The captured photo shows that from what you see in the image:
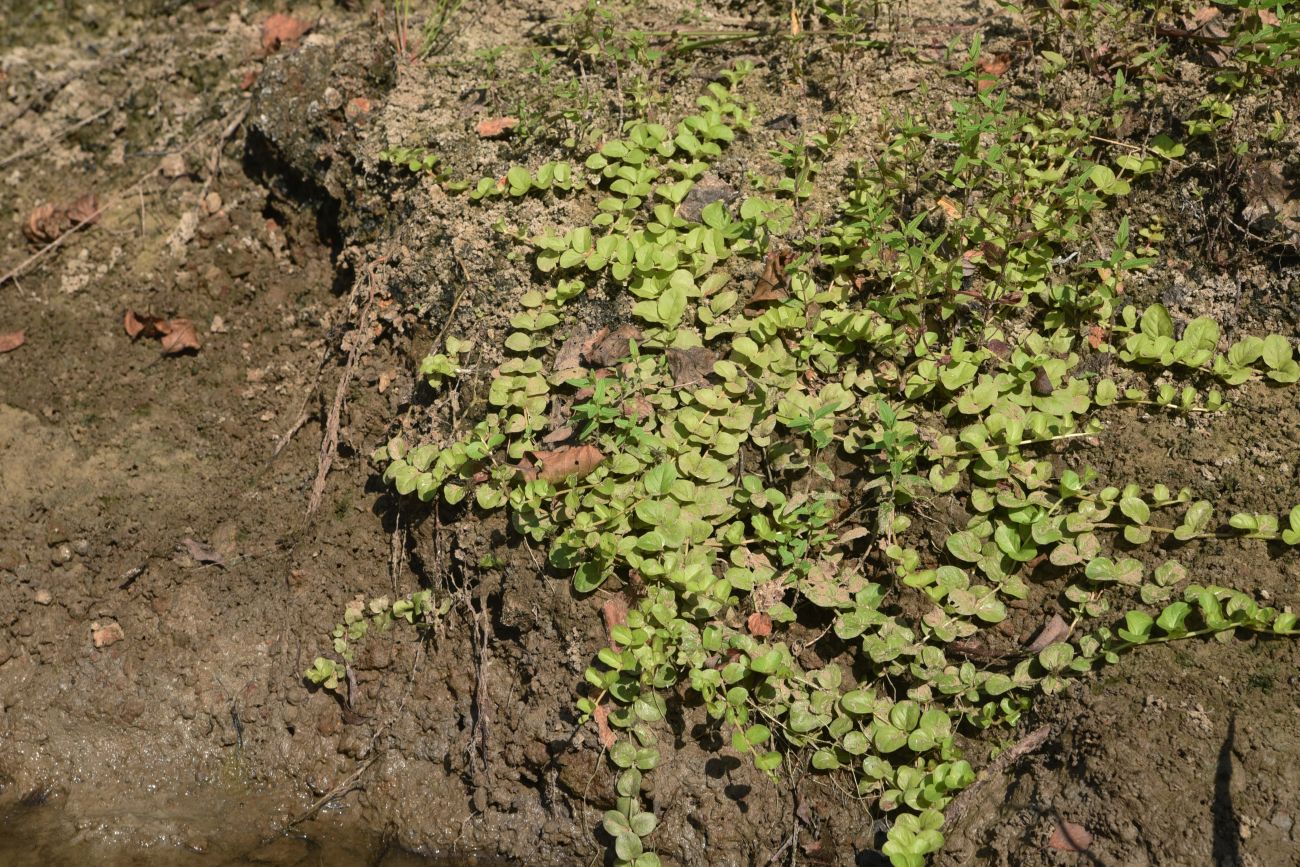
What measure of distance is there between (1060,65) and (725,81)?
1.11m

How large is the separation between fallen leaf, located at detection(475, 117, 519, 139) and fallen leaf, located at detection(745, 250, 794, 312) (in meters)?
1.10

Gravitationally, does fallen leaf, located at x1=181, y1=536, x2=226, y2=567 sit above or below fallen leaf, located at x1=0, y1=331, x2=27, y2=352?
below

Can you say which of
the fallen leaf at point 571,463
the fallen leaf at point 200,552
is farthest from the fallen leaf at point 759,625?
the fallen leaf at point 200,552

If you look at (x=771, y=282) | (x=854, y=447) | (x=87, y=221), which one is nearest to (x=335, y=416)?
(x=771, y=282)

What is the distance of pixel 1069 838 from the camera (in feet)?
7.86

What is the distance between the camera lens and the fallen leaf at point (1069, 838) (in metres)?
2.38

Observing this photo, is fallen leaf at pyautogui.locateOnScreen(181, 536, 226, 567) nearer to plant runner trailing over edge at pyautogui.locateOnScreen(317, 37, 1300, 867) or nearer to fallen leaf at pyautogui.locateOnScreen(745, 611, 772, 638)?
plant runner trailing over edge at pyautogui.locateOnScreen(317, 37, 1300, 867)

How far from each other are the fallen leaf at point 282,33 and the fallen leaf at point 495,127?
1.26 metres

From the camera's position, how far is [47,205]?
4262 millimetres

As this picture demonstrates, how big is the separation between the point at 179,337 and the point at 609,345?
182 centimetres

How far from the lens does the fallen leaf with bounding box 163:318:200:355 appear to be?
3861 mm

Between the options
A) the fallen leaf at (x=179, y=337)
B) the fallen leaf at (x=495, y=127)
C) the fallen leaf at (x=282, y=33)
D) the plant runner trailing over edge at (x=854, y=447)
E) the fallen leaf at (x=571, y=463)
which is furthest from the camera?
the fallen leaf at (x=282, y=33)

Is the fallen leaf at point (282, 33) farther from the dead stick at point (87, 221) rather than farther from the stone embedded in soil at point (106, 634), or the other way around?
the stone embedded in soil at point (106, 634)

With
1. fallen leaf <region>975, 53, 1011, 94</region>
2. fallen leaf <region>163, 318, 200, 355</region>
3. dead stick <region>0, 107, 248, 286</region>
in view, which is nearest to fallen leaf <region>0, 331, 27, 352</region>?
dead stick <region>0, 107, 248, 286</region>
